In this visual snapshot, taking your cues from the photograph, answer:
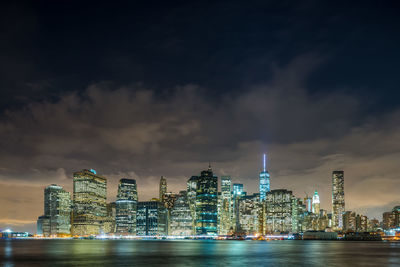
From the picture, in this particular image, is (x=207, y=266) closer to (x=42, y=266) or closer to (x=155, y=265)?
(x=155, y=265)

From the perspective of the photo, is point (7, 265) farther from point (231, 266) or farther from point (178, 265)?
point (231, 266)

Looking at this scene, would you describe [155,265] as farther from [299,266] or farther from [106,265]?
[299,266]

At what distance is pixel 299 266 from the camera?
102m

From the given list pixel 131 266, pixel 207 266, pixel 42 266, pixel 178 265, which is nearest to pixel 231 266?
pixel 207 266

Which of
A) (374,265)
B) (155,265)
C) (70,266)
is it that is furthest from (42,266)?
(374,265)

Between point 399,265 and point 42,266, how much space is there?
257ft

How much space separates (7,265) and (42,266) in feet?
30.2

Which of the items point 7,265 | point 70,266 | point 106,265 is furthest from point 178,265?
point 7,265

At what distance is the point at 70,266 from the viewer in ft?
322

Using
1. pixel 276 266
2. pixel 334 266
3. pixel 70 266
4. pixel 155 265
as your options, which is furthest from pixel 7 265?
pixel 334 266

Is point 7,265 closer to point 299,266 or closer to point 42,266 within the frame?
point 42,266

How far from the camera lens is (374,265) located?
104 m

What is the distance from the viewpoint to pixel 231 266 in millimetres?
99625

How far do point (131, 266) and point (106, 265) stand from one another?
560cm
